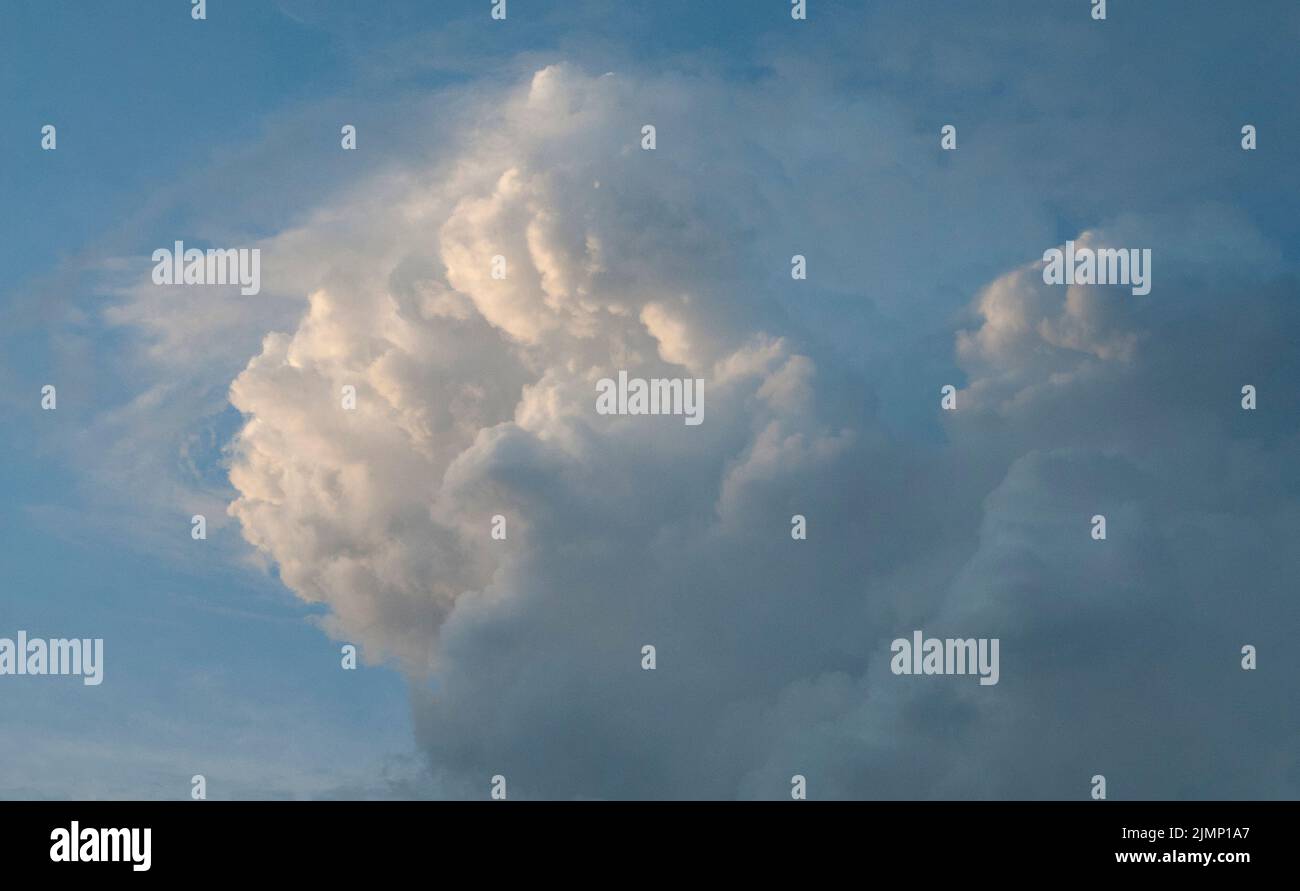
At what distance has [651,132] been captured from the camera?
71750mm

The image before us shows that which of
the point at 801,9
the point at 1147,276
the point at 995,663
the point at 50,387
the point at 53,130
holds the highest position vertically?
the point at 801,9

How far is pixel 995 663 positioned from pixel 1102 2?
142ft

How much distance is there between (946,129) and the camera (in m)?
A: 72.4
